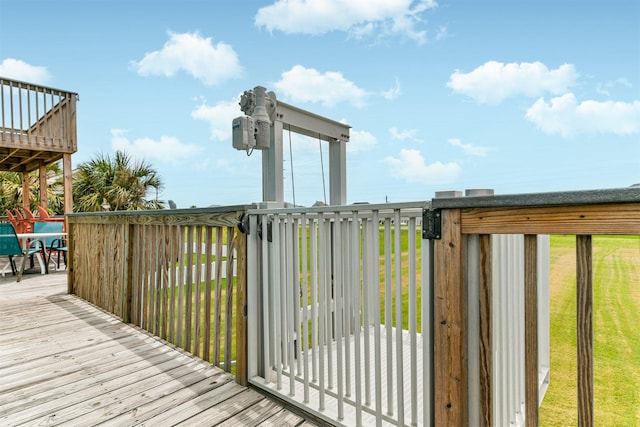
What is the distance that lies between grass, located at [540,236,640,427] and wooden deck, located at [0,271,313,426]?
6.24 feet

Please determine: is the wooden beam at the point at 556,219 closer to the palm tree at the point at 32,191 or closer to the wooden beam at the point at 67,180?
the wooden beam at the point at 67,180

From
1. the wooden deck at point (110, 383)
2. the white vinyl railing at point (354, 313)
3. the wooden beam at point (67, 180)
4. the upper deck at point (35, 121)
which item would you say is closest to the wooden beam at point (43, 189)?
the upper deck at point (35, 121)

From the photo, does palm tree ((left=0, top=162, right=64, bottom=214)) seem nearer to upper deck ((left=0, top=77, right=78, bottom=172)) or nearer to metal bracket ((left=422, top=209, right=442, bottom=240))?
upper deck ((left=0, top=77, right=78, bottom=172))

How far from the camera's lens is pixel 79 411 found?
191cm

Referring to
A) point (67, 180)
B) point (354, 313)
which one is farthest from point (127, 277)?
point (67, 180)

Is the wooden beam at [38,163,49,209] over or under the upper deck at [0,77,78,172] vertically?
under

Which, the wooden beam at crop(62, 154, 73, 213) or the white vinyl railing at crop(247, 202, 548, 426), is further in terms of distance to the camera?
the wooden beam at crop(62, 154, 73, 213)

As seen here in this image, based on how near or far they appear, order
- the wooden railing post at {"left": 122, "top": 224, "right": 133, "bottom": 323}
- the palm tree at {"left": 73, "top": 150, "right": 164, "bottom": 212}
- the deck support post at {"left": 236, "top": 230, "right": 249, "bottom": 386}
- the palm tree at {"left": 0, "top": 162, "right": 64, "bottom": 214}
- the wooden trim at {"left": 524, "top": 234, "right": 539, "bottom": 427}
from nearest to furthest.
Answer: the wooden trim at {"left": 524, "top": 234, "right": 539, "bottom": 427} < the deck support post at {"left": 236, "top": 230, "right": 249, "bottom": 386} < the wooden railing post at {"left": 122, "top": 224, "right": 133, "bottom": 323} < the palm tree at {"left": 0, "top": 162, "right": 64, "bottom": 214} < the palm tree at {"left": 73, "top": 150, "right": 164, "bottom": 212}

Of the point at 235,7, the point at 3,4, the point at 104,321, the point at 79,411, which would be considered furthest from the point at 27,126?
the point at 79,411

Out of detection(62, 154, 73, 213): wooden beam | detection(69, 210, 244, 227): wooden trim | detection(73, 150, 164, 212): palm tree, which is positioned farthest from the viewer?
detection(73, 150, 164, 212): palm tree

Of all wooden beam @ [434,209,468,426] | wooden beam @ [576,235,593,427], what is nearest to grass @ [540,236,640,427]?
wooden beam @ [576,235,593,427]

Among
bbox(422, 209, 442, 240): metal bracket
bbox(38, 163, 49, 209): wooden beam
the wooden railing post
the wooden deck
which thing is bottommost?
the wooden deck

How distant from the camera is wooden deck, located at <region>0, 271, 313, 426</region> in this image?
1.85 meters

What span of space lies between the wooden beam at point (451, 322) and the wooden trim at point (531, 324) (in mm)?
198
